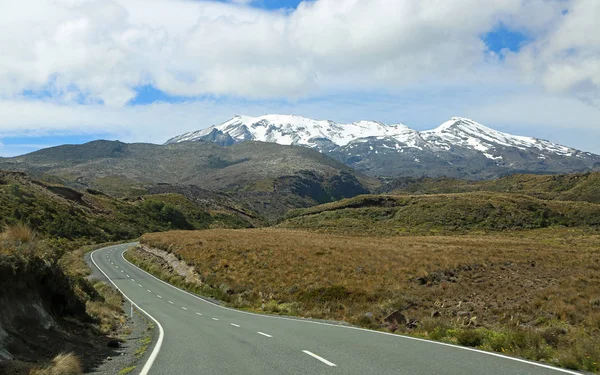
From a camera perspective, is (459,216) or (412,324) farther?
(459,216)

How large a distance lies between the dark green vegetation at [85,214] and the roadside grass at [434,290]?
2545 cm

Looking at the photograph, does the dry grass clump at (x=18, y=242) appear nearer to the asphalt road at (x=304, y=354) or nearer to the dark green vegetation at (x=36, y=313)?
the dark green vegetation at (x=36, y=313)

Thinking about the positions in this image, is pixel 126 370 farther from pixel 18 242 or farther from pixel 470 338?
pixel 470 338

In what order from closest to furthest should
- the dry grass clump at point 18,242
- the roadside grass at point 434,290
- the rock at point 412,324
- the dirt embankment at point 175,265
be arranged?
1. the dry grass clump at point 18,242
2. the roadside grass at point 434,290
3. the rock at point 412,324
4. the dirt embankment at point 175,265

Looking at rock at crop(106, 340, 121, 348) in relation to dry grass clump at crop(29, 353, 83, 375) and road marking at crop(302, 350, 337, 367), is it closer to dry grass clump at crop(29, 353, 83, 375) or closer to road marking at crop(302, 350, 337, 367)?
dry grass clump at crop(29, 353, 83, 375)

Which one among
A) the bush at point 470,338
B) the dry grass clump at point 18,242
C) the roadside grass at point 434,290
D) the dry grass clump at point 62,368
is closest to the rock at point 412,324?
the roadside grass at point 434,290

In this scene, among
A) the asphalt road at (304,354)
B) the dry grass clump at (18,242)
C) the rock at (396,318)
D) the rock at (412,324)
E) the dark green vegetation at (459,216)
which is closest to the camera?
the asphalt road at (304,354)

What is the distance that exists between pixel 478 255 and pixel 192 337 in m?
25.6

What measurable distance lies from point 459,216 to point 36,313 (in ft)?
293

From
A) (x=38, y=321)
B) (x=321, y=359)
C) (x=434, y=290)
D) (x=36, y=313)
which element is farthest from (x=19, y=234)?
(x=434, y=290)

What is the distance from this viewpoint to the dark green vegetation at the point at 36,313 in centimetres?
927

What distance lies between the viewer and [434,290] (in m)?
22.5

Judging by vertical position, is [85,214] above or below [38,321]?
below

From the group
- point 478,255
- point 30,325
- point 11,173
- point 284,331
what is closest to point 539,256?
point 478,255
